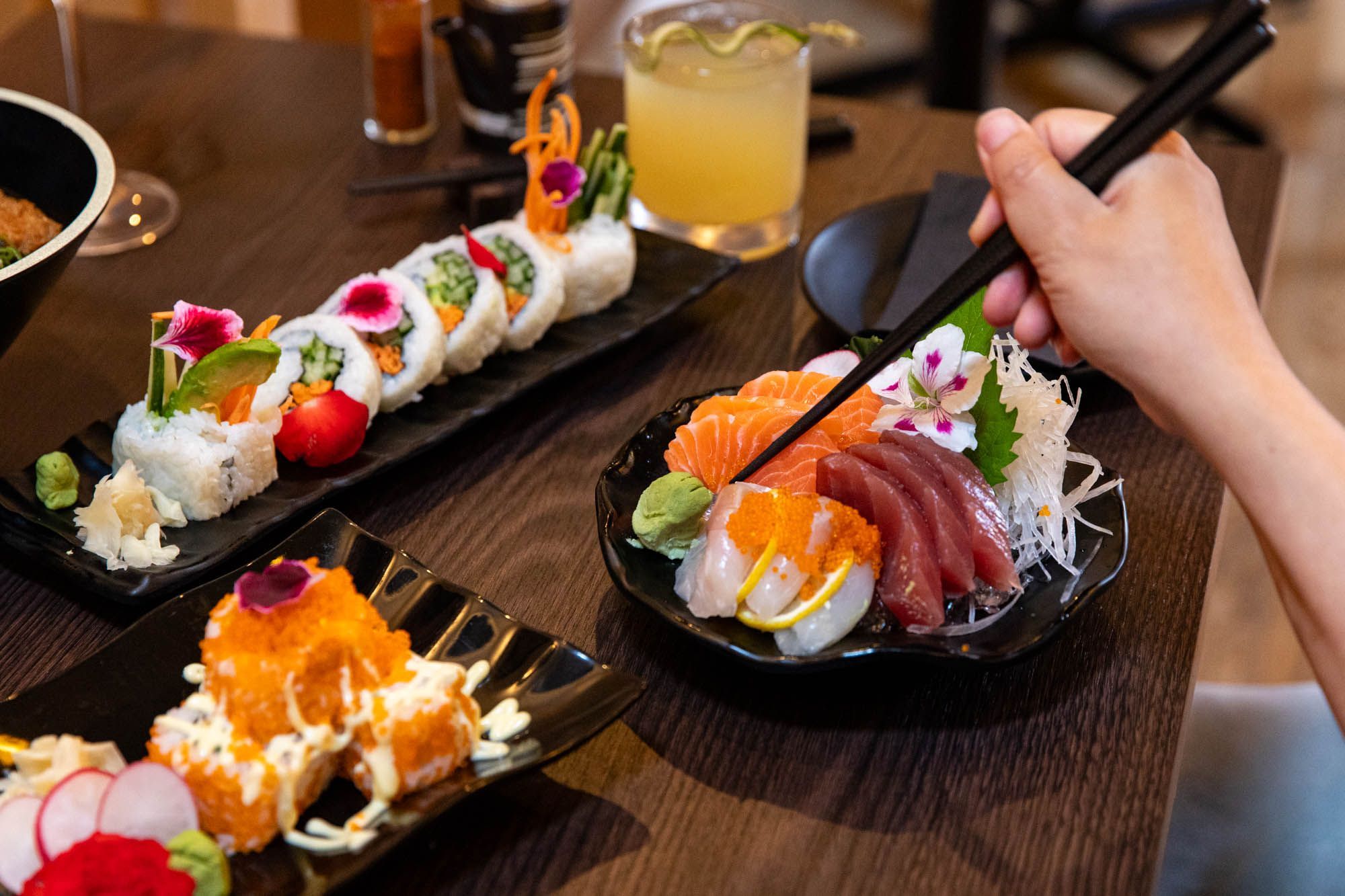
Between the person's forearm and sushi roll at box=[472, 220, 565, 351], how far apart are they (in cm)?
77

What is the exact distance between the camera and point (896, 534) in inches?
39.7

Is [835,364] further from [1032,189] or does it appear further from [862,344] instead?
[1032,189]

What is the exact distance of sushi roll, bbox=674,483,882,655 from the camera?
3.20 ft

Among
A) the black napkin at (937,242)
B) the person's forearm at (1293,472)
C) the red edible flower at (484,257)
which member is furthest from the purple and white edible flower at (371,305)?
the person's forearm at (1293,472)

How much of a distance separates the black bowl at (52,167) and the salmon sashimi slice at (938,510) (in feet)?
2.48

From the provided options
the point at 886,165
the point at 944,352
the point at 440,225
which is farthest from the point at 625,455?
the point at 886,165

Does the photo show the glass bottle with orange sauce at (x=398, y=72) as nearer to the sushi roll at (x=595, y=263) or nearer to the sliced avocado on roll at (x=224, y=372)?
the sushi roll at (x=595, y=263)

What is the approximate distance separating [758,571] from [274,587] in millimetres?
358

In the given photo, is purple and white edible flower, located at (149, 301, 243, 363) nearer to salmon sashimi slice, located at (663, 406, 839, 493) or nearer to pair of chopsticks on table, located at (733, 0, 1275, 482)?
salmon sashimi slice, located at (663, 406, 839, 493)

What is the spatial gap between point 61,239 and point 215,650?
1.60 feet

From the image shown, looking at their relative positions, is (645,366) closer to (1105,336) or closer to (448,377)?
(448,377)

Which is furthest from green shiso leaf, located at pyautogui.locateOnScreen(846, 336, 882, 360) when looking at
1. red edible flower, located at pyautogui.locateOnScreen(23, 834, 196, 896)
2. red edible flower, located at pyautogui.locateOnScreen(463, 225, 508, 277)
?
red edible flower, located at pyautogui.locateOnScreen(23, 834, 196, 896)

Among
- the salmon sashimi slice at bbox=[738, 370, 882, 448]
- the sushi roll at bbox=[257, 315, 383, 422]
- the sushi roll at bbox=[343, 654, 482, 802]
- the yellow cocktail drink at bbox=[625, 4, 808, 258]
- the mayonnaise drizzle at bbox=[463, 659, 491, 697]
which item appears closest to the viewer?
the sushi roll at bbox=[343, 654, 482, 802]

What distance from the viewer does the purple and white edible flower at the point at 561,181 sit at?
1.49 m
